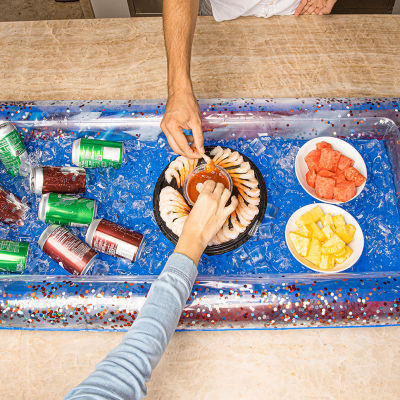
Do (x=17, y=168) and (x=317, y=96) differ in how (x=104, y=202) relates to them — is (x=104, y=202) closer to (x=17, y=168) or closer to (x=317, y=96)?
(x=17, y=168)

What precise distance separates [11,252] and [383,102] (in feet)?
5.72

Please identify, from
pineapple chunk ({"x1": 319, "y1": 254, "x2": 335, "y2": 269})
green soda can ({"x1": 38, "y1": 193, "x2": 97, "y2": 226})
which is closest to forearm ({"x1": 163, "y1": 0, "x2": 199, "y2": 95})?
green soda can ({"x1": 38, "y1": 193, "x2": 97, "y2": 226})

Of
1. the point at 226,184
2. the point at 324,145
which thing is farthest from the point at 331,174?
the point at 226,184

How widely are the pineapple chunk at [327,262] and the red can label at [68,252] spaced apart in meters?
0.90

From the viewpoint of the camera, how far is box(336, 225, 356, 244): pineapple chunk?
4.61 feet

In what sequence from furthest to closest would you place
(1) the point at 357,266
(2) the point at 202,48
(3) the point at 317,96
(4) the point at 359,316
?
(2) the point at 202,48 → (3) the point at 317,96 → (1) the point at 357,266 → (4) the point at 359,316

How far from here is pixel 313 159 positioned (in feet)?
5.04

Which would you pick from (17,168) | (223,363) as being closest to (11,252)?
(17,168)

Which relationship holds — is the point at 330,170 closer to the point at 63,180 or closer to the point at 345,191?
the point at 345,191

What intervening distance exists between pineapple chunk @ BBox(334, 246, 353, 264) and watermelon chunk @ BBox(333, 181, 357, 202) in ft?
0.72

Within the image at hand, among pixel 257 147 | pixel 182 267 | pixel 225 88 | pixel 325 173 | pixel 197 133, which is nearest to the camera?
pixel 182 267

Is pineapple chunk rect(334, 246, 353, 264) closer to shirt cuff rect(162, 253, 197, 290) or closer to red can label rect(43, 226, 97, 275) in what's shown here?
shirt cuff rect(162, 253, 197, 290)

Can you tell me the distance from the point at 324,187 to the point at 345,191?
0.09 metres

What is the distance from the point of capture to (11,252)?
4.40 ft
